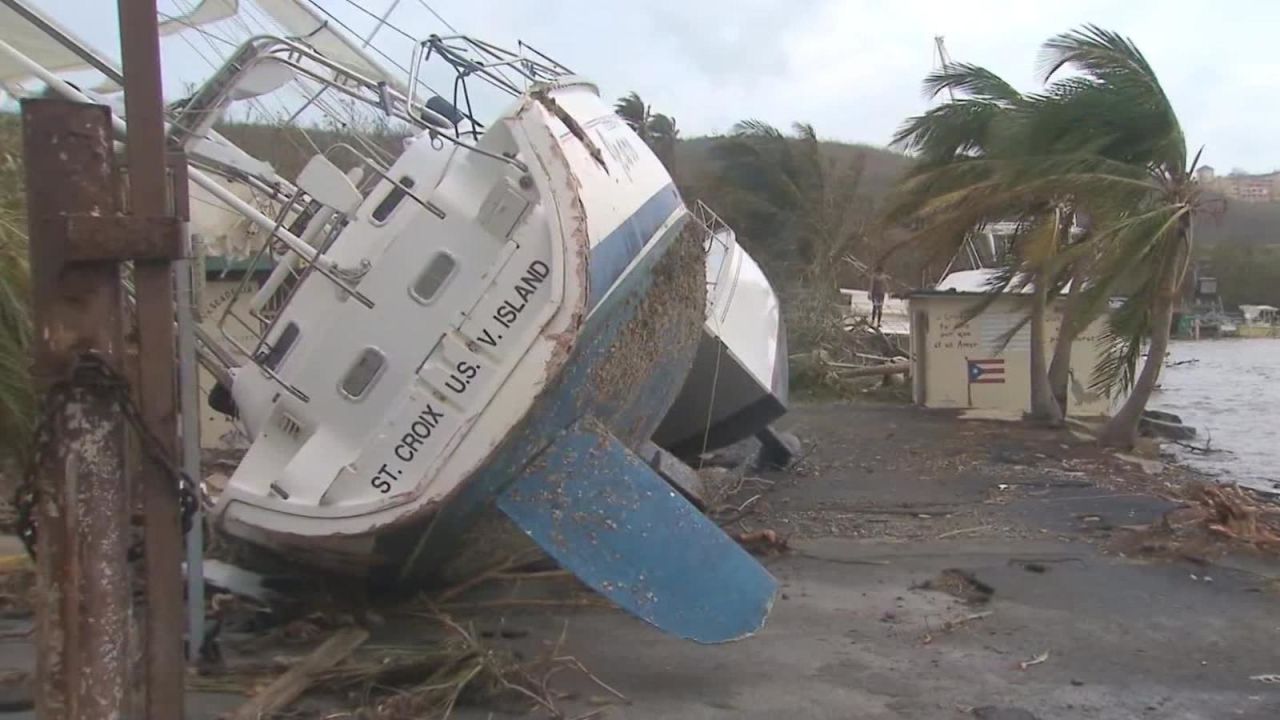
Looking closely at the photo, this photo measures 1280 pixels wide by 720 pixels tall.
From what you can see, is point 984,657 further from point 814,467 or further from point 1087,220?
point 1087,220

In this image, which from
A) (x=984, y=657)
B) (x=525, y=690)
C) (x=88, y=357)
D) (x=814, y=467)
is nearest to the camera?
(x=88, y=357)

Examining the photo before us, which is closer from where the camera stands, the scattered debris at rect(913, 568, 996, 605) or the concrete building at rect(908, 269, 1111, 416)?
the scattered debris at rect(913, 568, 996, 605)

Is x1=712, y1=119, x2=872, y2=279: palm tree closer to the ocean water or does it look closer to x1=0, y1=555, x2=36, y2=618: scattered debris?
the ocean water

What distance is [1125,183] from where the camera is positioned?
14.0m

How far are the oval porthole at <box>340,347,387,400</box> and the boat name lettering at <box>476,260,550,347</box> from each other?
0.72m

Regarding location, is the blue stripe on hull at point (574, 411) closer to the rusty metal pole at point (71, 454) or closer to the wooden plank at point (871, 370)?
the rusty metal pole at point (71, 454)

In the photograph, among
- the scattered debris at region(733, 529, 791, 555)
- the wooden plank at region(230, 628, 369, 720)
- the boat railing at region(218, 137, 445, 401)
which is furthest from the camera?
the scattered debris at region(733, 529, 791, 555)

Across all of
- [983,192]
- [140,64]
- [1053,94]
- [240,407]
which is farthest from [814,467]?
[140,64]

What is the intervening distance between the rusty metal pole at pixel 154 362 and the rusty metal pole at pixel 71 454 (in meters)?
0.12

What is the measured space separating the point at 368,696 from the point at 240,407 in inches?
91.4

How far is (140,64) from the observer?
11.1 feet

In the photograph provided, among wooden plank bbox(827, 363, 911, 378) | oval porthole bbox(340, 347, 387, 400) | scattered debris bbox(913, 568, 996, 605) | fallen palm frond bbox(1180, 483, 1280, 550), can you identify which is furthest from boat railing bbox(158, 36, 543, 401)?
wooden plank bbox(827, 363, 911, 378)

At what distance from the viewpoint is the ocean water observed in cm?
1709

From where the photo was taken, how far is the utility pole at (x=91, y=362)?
10.7 ft
